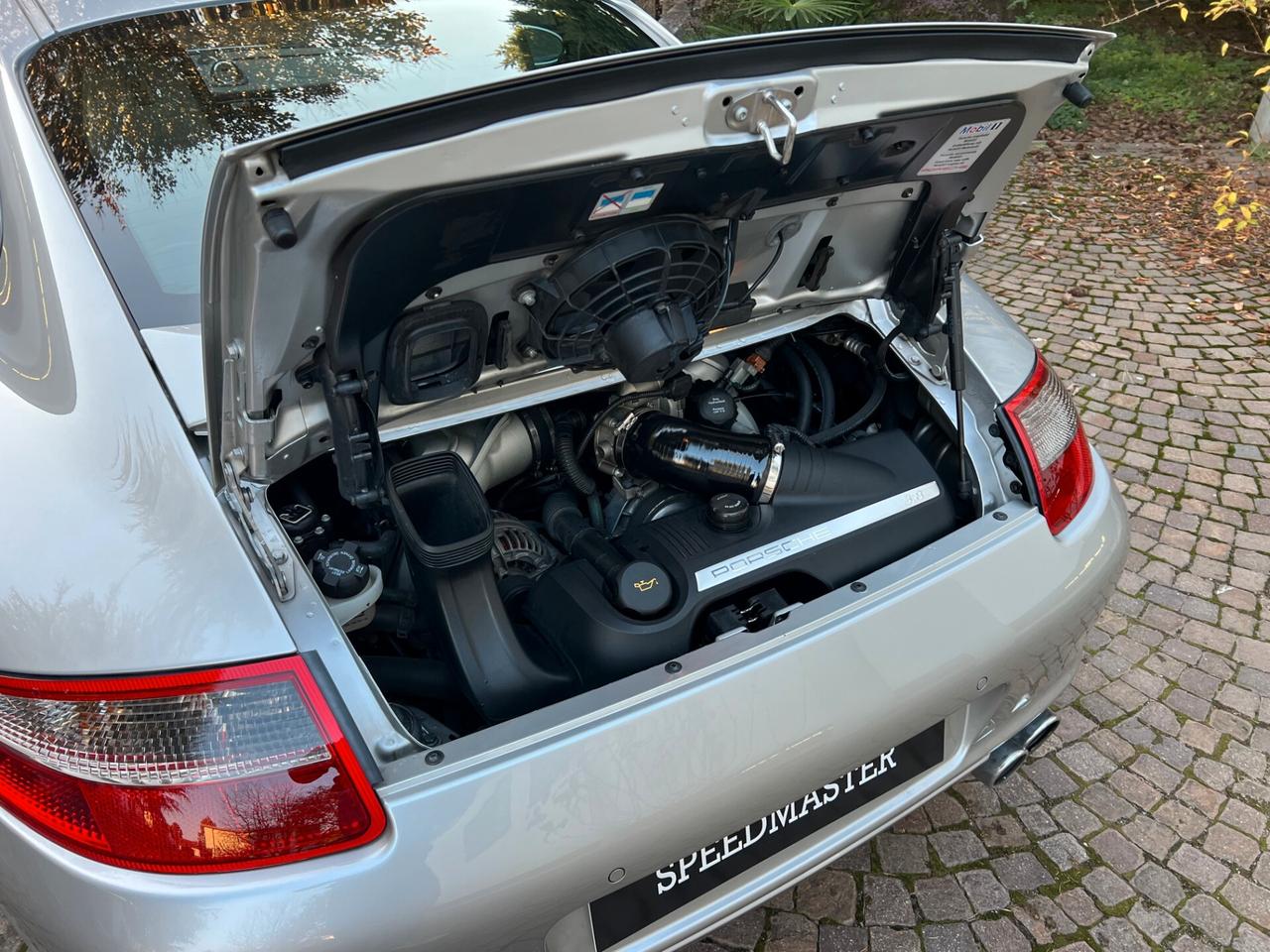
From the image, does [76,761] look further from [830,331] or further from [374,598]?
[830,331]

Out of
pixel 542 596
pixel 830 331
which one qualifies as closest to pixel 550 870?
pixel 542 596

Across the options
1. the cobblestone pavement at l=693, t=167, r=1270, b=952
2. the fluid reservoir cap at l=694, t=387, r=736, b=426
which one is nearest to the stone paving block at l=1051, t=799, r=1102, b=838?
the cobblestone pavement at l=693, t=167, r=1270, b=952

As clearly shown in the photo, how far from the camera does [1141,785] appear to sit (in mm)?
2271

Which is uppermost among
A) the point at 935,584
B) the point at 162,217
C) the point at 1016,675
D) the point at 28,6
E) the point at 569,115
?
the point at 28,6

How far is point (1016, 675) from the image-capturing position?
167 cm

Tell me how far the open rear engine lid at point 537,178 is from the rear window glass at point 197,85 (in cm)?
41

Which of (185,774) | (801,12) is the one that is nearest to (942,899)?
(185,774)

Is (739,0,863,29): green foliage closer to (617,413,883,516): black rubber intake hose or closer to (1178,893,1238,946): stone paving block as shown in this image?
(617,413,883,516): black rubber intake hose

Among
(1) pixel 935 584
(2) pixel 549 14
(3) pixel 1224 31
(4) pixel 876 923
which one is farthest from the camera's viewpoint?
(3) pixel 1224 31

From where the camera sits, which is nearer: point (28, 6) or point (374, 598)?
point (374, 598)

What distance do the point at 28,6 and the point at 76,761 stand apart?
1923mm

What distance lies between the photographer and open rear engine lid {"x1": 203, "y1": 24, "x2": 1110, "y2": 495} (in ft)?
3.57

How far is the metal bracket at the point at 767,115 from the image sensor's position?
1222 mm

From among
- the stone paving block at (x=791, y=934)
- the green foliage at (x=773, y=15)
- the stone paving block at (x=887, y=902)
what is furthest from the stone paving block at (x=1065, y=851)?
the green foliage at (x=773, y=15)
